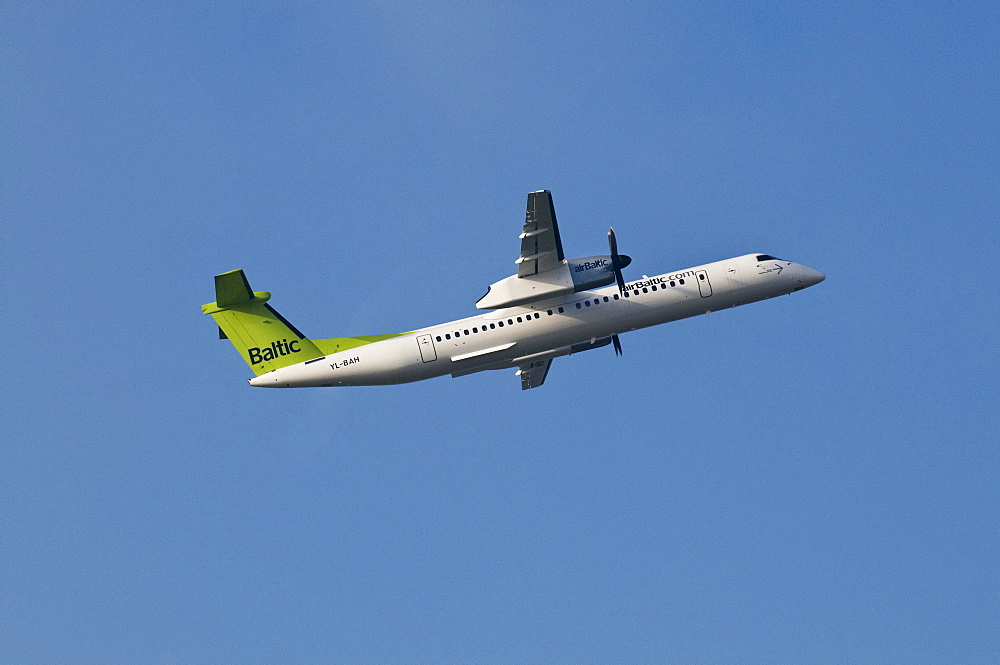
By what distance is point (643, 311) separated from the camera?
111ft

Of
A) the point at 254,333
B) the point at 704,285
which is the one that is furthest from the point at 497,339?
the point at 254,333

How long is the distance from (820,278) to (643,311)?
8.52 metres

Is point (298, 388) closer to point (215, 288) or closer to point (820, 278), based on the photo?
point (215, 288)

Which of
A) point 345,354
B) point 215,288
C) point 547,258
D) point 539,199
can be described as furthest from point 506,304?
point 215,288

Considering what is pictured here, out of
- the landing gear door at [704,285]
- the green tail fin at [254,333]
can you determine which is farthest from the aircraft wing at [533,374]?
the green tail fin at [254,333]

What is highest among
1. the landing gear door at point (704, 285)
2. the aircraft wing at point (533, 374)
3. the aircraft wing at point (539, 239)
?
the aircraft wing at point (539, 239)

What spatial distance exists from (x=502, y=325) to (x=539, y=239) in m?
3.70

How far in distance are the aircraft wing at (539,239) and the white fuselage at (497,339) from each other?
1.58 meters

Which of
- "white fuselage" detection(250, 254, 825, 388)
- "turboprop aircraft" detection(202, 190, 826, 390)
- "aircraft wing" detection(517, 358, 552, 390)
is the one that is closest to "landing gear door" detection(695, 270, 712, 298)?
"turboprop aircraft" detection(202, 190, 826, 390)

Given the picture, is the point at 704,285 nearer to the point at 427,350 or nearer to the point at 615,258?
the point at 615,258

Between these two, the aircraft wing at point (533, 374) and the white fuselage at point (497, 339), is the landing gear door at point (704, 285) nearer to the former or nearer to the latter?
the white fuselage at point (497, 339)

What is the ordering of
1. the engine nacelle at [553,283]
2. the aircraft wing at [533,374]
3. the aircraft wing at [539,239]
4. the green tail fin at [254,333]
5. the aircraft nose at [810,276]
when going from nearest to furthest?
the aircraft wing at [539,239], the engine nacelle at [553,283], the green tail fin at [254,333], the aircraft nose at [810,276], the aircraft wing at [533,374]

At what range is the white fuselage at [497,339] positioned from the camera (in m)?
33.0

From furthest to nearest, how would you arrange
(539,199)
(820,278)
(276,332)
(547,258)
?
(820,278)
(276,332)
(547,258)
(539,199)
